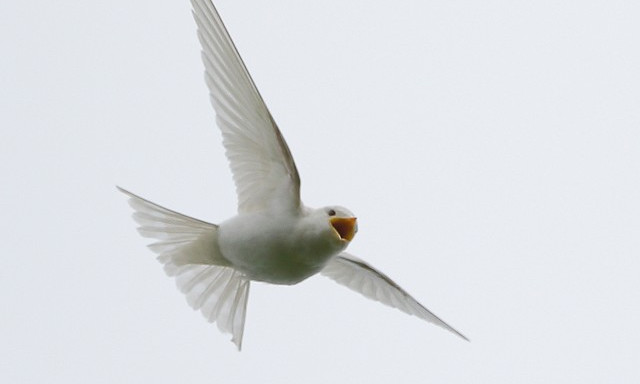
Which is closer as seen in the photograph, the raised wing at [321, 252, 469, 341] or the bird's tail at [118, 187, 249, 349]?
the bird's tail at [118, 187, 249, 349]

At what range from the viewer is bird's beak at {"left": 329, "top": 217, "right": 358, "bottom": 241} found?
709 cm

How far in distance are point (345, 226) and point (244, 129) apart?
3.04 ft

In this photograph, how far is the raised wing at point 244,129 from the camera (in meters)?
6.92

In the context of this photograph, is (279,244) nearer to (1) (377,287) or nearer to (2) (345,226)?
(2) (345,226)

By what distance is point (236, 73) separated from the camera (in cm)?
705

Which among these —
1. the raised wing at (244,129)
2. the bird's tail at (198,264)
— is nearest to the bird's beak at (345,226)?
the raised wing at (244,129)

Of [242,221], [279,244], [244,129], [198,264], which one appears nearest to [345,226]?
[279,244]

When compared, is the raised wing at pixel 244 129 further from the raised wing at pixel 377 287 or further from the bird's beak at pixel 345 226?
the raised wing at pixel 377 287

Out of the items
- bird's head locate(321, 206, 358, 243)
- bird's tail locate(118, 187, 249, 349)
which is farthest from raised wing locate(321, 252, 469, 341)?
bird's head locate(321, 206, 358, 243)

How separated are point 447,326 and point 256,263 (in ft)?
6.78

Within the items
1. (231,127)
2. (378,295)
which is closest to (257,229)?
(231,127)

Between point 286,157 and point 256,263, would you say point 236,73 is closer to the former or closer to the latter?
point 286,157

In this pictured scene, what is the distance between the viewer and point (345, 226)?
23.3 feet

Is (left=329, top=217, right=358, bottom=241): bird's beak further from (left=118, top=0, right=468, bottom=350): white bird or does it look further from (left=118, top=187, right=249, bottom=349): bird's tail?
(left=118, top=187, right=249, bottom=349): bird's tail
